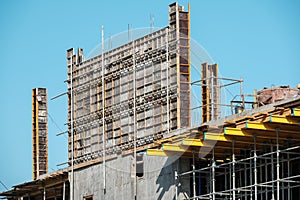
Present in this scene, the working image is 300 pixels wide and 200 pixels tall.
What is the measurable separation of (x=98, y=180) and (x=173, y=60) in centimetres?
755

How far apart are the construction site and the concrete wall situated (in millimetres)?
50

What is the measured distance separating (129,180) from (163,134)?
3.14m

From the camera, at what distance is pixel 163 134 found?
49.2 m

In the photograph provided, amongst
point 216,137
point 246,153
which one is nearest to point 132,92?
point 246,153

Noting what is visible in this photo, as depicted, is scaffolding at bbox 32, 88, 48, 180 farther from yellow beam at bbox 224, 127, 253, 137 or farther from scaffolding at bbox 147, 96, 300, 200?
yellow beam at bbox 224, 127, 253, 137

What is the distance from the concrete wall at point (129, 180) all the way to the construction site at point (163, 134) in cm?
5

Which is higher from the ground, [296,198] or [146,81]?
[146,81]

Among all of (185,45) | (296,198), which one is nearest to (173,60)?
(185,45)

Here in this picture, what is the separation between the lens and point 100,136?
5572 centimetres

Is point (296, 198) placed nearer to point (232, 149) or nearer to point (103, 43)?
point (232, 149)

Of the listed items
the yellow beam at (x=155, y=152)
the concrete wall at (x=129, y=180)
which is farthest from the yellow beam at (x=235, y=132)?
the concrete wall at (x=129, y=180)

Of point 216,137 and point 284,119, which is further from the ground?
point 284,119

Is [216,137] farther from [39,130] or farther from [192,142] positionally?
[39,130]

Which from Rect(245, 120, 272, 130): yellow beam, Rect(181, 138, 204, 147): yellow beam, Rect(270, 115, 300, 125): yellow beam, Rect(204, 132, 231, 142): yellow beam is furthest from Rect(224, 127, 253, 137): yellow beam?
Rect(270, 115, 300, 125): yellow beam
